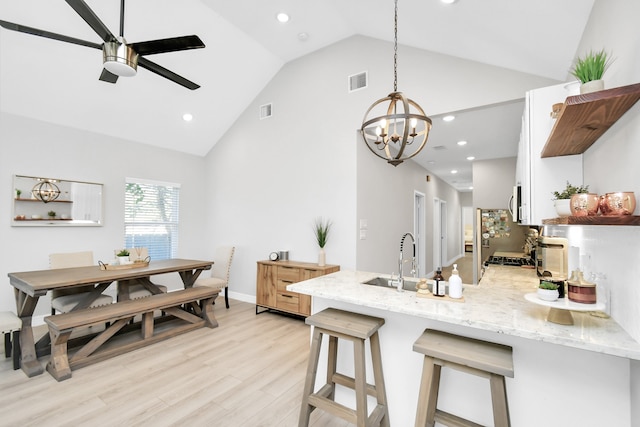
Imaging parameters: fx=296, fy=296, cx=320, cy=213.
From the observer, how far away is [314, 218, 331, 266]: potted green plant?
409 centimetres

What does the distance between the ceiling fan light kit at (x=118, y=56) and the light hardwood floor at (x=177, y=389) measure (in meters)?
2.61

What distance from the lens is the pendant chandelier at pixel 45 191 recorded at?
3.89 metres

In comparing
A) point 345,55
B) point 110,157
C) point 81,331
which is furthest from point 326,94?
point 81,331

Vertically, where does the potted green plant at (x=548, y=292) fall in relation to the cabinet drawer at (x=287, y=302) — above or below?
above

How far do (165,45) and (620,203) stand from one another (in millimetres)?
2985

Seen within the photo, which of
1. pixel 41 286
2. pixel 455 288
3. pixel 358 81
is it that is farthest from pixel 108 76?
pixel 455 288

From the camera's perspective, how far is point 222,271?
4.71 meters

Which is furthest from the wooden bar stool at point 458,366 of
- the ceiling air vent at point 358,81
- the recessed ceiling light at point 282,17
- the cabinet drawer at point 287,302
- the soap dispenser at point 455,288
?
the recessed ceiling light at point 282,17

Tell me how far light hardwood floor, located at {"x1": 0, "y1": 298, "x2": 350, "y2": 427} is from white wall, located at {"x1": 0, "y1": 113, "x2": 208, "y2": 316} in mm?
1512

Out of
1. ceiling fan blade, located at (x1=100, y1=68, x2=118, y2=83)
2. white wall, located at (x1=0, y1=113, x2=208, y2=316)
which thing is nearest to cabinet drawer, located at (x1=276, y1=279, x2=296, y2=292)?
white wall, located at (x1=0, y1=113, x2=208, y2=316)

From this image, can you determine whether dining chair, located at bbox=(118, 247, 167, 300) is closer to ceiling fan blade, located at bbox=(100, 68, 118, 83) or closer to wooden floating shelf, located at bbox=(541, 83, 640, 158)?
ceiling fan blade, located at bbox=(100, 68, 118, 83)

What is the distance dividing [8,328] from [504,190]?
7175 millimetres

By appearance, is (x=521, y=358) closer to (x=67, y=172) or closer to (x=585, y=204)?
(x=585, y=204)

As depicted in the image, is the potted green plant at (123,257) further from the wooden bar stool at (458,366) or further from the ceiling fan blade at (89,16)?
the wooden bar stool at (458,366)
